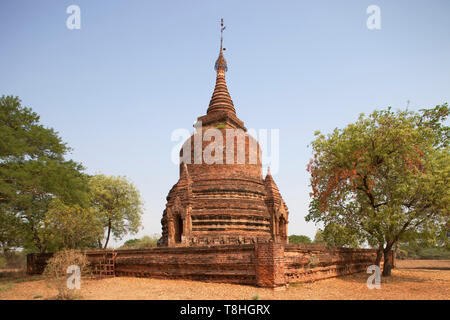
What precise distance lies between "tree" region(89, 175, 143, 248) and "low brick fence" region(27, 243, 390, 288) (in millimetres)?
15256

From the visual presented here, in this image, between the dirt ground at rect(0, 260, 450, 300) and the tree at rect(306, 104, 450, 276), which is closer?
the dirt ground at rect(0, 260, 450, 300)

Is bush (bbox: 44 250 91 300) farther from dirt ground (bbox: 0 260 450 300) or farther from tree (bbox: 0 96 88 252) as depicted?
tree (bbox: 0 96 88 252)

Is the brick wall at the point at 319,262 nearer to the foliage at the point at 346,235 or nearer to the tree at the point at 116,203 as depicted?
the foliage at the point at 346,235

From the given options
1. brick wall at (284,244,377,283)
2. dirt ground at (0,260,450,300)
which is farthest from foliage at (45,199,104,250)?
brick wall at (284,244,377,283)

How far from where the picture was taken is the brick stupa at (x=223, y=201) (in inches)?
732

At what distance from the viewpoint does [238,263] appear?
11.6m

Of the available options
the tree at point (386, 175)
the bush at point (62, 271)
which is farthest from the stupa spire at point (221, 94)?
the bush at point (62, 271)

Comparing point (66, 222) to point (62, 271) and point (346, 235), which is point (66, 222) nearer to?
point (62, 271)

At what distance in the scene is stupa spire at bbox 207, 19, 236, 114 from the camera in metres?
25.8

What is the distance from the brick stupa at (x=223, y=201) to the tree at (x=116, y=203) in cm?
1062

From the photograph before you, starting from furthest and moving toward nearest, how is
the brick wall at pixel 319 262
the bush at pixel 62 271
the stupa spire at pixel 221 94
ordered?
the stupa spire at pixel 221 94 → the brick wall at pixel 319 262 → the bush at pixel 62 271

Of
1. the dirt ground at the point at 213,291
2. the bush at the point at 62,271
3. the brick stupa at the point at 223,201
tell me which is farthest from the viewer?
the brick stupa at the point at 223,201
